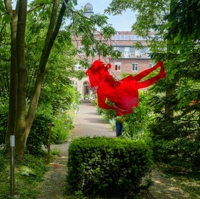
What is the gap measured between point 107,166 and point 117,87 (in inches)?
51.5

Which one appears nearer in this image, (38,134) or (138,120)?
(38,134)

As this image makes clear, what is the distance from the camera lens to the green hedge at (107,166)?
397 centimetres

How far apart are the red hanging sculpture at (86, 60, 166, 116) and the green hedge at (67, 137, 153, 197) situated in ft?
2.26

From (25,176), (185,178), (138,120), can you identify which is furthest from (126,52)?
(25,176)

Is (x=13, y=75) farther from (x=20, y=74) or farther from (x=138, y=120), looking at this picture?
(x=138, y=120)

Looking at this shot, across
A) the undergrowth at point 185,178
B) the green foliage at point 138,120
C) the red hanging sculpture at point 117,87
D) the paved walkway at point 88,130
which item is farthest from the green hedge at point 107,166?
the green foliage at point 138,120

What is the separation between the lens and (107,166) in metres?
3.99

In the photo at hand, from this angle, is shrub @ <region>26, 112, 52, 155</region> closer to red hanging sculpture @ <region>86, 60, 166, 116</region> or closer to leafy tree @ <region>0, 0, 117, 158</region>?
leafy tree @ <region>0, 0, 117, 158</region>

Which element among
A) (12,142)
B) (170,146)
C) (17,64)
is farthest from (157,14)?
(12,142)

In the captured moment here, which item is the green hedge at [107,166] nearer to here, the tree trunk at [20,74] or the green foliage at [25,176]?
the green foliage at [25,176]

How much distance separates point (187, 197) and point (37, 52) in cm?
485

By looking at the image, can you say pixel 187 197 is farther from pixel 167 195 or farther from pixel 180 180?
pixel 180 180

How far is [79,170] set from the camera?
12.9 ft

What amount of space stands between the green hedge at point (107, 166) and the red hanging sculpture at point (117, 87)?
27.2 inches
